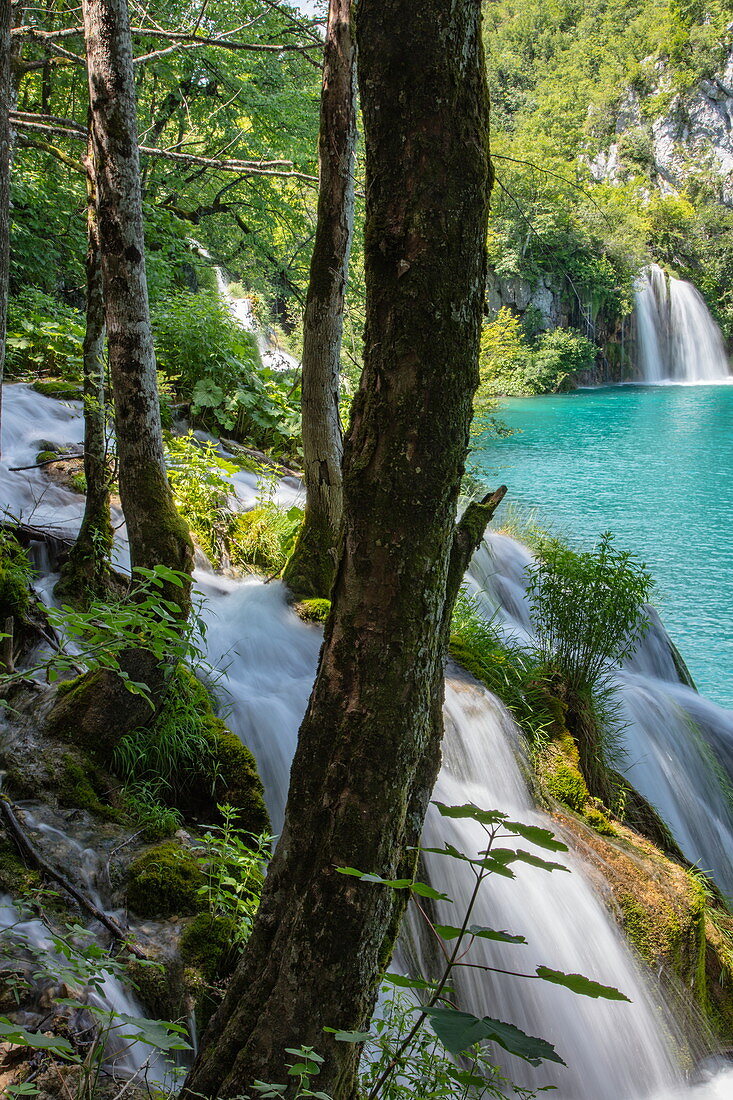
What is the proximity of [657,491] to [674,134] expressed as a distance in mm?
Answer: 43501

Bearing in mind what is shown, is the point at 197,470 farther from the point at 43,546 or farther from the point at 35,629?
the point at 35,629

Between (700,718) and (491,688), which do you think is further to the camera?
(700,718)

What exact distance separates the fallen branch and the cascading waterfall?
1.34 meters

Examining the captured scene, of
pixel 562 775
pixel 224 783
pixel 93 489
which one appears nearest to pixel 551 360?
pixel 562 775

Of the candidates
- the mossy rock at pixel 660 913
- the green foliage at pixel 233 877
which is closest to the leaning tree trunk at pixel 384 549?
the green foliage at pixel 233 877

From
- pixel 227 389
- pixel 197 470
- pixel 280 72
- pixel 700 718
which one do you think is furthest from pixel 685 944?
pixel 280 72

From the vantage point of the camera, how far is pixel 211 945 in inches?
109

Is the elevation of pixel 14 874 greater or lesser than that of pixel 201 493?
lesser

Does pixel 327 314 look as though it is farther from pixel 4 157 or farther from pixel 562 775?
pixel 562 775

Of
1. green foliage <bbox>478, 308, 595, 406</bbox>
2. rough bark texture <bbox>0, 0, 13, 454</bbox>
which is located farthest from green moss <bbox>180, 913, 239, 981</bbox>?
green foliage <bbox>478, 308, 595, 406</bbox>

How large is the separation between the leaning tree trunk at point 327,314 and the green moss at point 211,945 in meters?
2.92

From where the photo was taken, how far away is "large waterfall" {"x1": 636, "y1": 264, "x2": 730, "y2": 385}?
3612 centimetres

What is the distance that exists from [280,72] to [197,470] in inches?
373

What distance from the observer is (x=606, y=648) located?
5.93 metres
